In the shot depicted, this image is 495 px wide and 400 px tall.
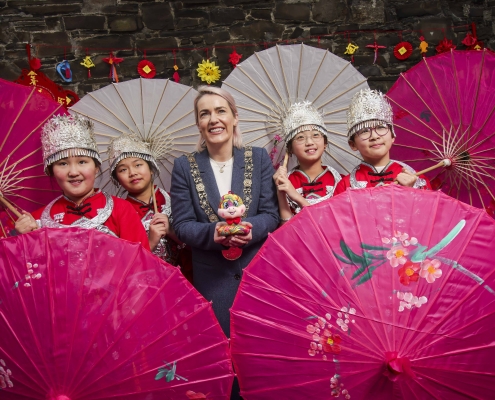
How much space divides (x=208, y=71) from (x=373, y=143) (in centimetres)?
233

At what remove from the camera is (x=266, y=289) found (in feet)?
6.81

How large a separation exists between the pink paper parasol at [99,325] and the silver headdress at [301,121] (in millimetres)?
1382

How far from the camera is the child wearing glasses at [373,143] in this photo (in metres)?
3.04

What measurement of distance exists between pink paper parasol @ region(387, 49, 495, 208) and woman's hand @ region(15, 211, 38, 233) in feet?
7.05

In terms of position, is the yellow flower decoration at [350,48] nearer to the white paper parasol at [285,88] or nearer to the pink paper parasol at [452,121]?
the white paper parasol at [285,88]

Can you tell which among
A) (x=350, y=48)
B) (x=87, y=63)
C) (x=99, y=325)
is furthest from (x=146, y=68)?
(x=99, y=325)

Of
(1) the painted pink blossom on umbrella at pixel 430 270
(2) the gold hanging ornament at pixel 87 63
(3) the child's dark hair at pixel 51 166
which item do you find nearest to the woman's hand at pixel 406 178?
(1) the painted pink blossom on umbrella at pixel 430 270

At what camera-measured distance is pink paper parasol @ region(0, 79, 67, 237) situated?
9.63 ft

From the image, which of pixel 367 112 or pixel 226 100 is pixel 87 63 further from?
pixel 367 112

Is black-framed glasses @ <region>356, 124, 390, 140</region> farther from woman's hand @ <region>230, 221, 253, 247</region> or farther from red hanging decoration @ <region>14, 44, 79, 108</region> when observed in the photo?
red hanging decoration @ <region>14, 44, 79, 108</region>

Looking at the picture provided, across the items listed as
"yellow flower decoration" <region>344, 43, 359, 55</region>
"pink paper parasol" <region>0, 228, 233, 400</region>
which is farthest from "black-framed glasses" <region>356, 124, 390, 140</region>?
"yellow flower decoration" <region>344, 43, 359, 55</region>

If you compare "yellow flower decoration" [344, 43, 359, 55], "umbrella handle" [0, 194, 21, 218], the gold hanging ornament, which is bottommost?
"umbrella handle" [0, 194, 21, 218]

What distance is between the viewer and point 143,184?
3.27 m

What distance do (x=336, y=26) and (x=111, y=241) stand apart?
12.3 feet
